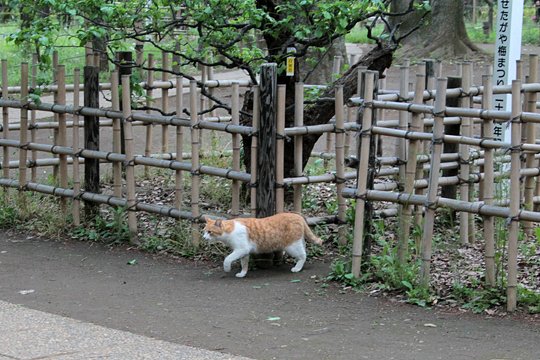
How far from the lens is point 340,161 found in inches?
298

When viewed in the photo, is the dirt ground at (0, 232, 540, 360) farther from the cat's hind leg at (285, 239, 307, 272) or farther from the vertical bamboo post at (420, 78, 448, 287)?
the vertical bamboo post at (420, 78, 448, 287)

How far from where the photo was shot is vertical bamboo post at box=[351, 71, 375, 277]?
6738mm

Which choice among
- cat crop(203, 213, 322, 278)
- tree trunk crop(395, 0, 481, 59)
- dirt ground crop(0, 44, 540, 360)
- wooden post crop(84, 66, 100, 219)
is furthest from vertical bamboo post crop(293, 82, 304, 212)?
tree trunk crop(395, 0, 481, 59)

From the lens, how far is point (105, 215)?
894 centimetres

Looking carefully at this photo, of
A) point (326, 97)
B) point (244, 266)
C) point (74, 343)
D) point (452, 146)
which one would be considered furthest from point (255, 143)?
point (74, 343)

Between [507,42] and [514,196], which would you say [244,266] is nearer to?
[514,196]

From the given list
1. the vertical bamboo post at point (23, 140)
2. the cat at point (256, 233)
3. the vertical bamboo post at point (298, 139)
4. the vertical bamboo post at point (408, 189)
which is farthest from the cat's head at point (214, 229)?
the vertical bamboo post at point (23, 140)

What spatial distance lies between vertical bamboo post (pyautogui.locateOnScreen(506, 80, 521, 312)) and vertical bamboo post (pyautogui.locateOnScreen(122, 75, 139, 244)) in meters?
3.60

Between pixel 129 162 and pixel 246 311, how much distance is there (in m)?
2.40

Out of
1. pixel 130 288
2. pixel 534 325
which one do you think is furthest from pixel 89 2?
pixel 534 325

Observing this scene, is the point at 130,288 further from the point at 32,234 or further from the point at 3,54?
the point at 3,54

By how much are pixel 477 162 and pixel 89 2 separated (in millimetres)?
3959

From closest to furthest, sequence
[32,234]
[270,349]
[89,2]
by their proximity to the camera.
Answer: [270,349] → [89,2] → [32,234]

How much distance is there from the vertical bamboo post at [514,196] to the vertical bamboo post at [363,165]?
46.5 inches
